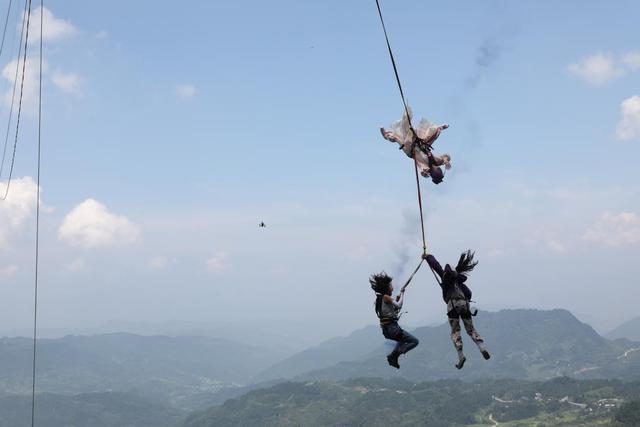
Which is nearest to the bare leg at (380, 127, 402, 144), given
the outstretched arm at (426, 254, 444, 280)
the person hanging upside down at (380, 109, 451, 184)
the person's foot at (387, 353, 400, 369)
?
the person hanging upside down at (380, 109, 451, 184)


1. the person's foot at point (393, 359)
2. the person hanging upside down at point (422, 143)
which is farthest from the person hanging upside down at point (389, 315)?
the person hanging upside down at point (422, 143)

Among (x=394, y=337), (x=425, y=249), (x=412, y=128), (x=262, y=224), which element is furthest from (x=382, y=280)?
(x=262, y=224)

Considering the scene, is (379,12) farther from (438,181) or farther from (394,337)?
(394,337)

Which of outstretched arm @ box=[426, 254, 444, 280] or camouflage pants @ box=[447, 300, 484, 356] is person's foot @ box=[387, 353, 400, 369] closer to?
camouflage pants @ box=[447, 300, 484, 356]

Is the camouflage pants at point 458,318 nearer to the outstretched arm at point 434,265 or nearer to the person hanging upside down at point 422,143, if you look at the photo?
the outstretched arm at point 434,265

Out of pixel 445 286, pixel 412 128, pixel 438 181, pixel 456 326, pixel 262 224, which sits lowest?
pixel 456 326

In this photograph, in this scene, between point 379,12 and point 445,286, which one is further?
point 445,286
